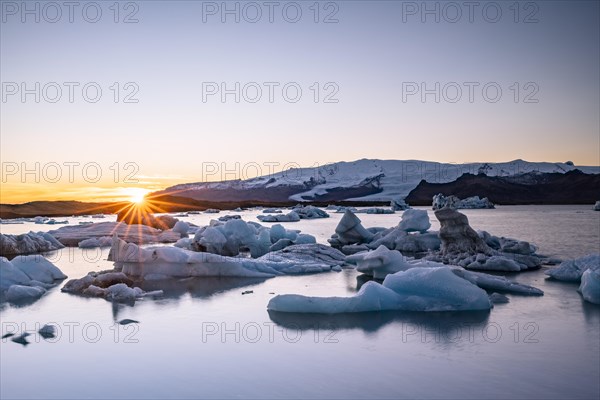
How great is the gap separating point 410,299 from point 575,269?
14.6ft

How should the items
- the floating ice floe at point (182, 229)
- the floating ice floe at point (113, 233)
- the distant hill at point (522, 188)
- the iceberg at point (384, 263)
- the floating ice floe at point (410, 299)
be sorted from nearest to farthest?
1. the floating ice floe at point (410, 299)
2. the iceberg at point (384, 263)
3. the floating ice floe at point (113, 233)
4. the floating ice floe at point (182, 229)
5. the distant hill at point (522, 188)

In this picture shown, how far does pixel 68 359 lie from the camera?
18.1 ft

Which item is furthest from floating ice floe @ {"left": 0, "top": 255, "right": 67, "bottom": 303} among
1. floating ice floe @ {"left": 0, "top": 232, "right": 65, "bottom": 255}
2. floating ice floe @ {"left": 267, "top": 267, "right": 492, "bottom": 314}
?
floating ice floe @ {"left": 0, "top": 232, "right": 65, "bottom": 255}

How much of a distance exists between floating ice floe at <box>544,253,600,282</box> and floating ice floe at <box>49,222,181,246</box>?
14352 millimetres

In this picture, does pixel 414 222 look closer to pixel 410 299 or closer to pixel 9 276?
pixel 410 299

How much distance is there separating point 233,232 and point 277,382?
10.7 metres

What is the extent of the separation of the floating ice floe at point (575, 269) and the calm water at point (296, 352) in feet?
5.15

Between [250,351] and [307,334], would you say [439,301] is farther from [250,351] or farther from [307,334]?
[250,351]

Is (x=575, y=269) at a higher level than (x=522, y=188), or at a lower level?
lower

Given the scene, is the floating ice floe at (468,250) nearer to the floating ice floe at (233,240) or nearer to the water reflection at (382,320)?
the floating ice floe at (233,240)

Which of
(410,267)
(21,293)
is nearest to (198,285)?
(21,293)

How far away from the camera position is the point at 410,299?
7.52 metres

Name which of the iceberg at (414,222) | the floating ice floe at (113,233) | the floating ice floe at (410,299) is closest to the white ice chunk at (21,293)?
the floating ice floe at (410,299)

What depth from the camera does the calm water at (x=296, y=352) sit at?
14.9 feet
